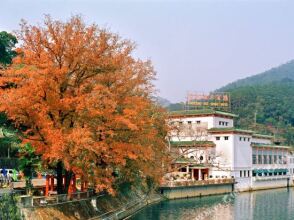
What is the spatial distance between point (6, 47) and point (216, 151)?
37959 mm

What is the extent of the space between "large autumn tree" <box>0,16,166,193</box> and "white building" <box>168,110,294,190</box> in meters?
32.9

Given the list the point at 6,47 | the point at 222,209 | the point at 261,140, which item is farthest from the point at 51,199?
the point at 261,140

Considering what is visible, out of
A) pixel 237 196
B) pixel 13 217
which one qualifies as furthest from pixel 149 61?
pixel 237 196

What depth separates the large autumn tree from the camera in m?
28.7

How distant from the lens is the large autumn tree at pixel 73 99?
28.7 meters

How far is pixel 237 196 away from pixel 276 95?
95.0 m

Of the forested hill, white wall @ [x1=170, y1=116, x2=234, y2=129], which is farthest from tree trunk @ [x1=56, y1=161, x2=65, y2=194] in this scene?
the forested hill

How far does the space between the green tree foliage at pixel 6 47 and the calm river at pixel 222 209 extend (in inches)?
738

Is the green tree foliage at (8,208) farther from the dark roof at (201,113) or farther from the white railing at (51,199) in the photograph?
the dark roof at (201,113)

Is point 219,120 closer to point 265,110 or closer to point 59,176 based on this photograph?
point 59,176

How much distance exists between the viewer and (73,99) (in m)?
29.4

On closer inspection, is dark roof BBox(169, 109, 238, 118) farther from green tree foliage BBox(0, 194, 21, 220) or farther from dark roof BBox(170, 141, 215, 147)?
green tree foliage BBox(0, 194, 21, 220)

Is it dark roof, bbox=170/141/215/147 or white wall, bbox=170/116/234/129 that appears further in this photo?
white wall, bbox=170/116/234/129

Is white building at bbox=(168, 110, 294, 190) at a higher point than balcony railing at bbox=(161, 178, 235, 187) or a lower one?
higher
